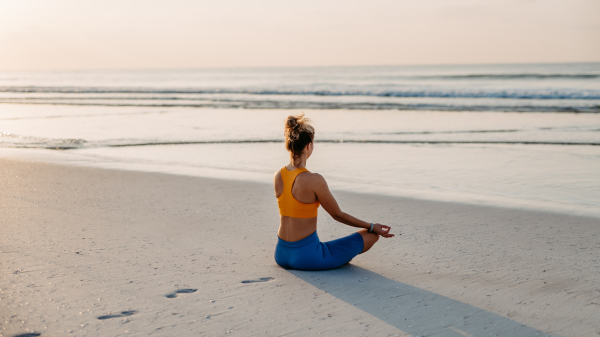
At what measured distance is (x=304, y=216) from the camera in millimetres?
3824

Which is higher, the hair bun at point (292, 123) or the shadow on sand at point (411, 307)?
the hair bun at point (292, 123)

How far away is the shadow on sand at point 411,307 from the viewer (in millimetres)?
2977

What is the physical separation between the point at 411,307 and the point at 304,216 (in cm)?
100

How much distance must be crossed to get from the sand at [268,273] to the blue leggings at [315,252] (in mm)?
74

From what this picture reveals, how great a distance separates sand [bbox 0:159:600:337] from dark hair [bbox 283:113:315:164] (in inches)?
37.6

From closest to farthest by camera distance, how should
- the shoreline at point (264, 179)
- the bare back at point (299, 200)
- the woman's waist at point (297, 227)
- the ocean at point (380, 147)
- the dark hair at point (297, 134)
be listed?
1. the dark hair at point (297, 134)
2. the bare back at point (299, 200)
3. the woman's waist at point (297, 227)
4. the shoreline at point (264, 179)
5. the ocean at point (380, 147)

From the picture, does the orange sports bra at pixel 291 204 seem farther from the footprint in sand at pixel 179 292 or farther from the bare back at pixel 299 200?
the footprint in sand at pixel 179 292

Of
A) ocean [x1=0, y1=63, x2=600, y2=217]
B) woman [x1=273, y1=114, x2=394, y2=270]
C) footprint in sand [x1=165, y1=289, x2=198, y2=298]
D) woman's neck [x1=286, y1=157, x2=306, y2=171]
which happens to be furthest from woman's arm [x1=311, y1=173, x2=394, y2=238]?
ocean [x1=0, y1=63, x2=600, y2=217]

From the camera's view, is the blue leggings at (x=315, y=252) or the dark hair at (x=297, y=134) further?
the blue leggings at (x=315, y=252)

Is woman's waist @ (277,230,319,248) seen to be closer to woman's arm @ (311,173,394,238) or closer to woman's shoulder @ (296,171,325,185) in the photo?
woman's arm @ (311,173,394,238)

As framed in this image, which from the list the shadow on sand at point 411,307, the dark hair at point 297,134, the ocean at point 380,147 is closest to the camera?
the shadow on sand at point 411,307

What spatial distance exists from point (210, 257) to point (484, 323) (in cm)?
214

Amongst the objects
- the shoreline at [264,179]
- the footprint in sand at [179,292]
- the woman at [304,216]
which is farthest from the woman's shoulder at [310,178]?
the shoreline at [264,179]

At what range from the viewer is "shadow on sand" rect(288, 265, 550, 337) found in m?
2.98
